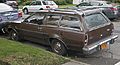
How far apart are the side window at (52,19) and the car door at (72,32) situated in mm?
195

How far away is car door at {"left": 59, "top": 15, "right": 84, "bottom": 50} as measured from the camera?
6.40 metres

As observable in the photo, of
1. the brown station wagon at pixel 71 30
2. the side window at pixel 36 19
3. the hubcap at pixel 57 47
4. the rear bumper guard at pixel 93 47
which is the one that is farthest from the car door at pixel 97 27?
the side window at pixel 36 19

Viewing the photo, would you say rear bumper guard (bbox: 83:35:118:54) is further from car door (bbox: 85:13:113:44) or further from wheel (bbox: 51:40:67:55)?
wheel (bbox: 51:40:67:55)

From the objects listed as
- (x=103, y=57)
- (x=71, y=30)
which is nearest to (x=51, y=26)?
(x=71, y=30)

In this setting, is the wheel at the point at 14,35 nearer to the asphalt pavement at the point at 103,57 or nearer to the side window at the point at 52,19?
the side window at the point at 52,19

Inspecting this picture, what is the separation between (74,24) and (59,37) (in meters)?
0.69

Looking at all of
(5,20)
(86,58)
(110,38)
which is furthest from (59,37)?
(5,20)

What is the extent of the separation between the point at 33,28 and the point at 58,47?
1.29 meters

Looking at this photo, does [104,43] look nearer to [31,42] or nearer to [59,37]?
[59,37]

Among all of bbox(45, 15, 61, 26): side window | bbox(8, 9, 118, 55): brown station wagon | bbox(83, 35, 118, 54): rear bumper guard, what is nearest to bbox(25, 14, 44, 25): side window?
bbox(8, 9, 118, 55): brown station wagon

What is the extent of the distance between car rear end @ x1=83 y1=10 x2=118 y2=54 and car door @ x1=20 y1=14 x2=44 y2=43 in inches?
72.8

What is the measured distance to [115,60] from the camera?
6637 mm

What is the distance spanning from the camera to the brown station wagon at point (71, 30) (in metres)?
6.41

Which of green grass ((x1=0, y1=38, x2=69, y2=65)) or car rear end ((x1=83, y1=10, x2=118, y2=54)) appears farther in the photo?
car rear end ((x1=83, y1=10, x2=118, y2=54))
